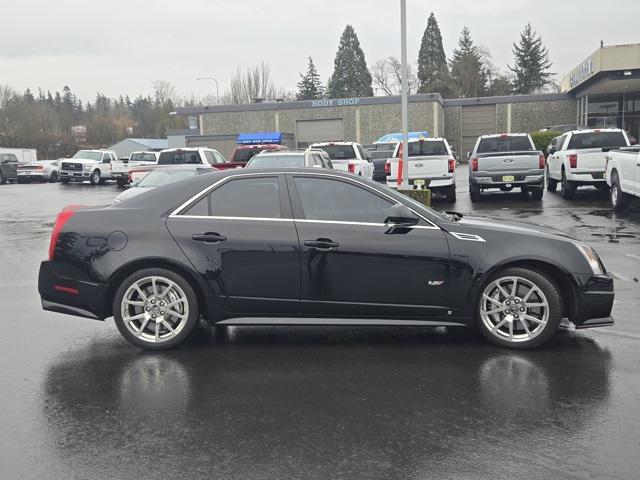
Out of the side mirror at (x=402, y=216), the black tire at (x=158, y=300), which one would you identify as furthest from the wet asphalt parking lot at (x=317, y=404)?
the side mirror at (x=402, y=216)

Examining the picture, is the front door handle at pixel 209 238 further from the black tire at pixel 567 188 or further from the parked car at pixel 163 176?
the black tire at pixel 567 188

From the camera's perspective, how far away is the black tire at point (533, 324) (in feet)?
18.4

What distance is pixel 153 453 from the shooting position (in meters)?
3.81

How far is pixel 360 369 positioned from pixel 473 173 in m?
13.3

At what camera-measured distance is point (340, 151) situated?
19953 millimetres

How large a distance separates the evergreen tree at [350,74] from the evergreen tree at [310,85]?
4388 mm

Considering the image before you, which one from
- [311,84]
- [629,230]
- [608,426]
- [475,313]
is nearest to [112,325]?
[475,313]

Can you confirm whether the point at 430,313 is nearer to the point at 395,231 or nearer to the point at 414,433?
the point at 395,231

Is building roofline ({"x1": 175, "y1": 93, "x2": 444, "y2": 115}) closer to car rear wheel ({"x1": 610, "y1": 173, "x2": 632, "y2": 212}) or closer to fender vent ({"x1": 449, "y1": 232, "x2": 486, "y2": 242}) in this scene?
car rear wheel ({"x1": 610, "y1": 173, "x2": 632, "y2": 212})

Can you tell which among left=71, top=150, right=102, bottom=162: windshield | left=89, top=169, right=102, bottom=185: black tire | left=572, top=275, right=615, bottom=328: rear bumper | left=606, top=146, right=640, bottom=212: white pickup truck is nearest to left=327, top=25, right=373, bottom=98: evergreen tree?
left=71, top=150, right=102, bottom=162: windshield

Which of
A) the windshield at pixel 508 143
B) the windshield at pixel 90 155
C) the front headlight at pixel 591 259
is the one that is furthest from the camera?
the windshield at pixel 90 155

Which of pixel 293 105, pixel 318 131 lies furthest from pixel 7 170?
pixel 318 131

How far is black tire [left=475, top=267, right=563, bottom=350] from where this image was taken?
18.4 feet

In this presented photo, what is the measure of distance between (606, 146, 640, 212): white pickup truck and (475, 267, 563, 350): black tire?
29.8 feet
